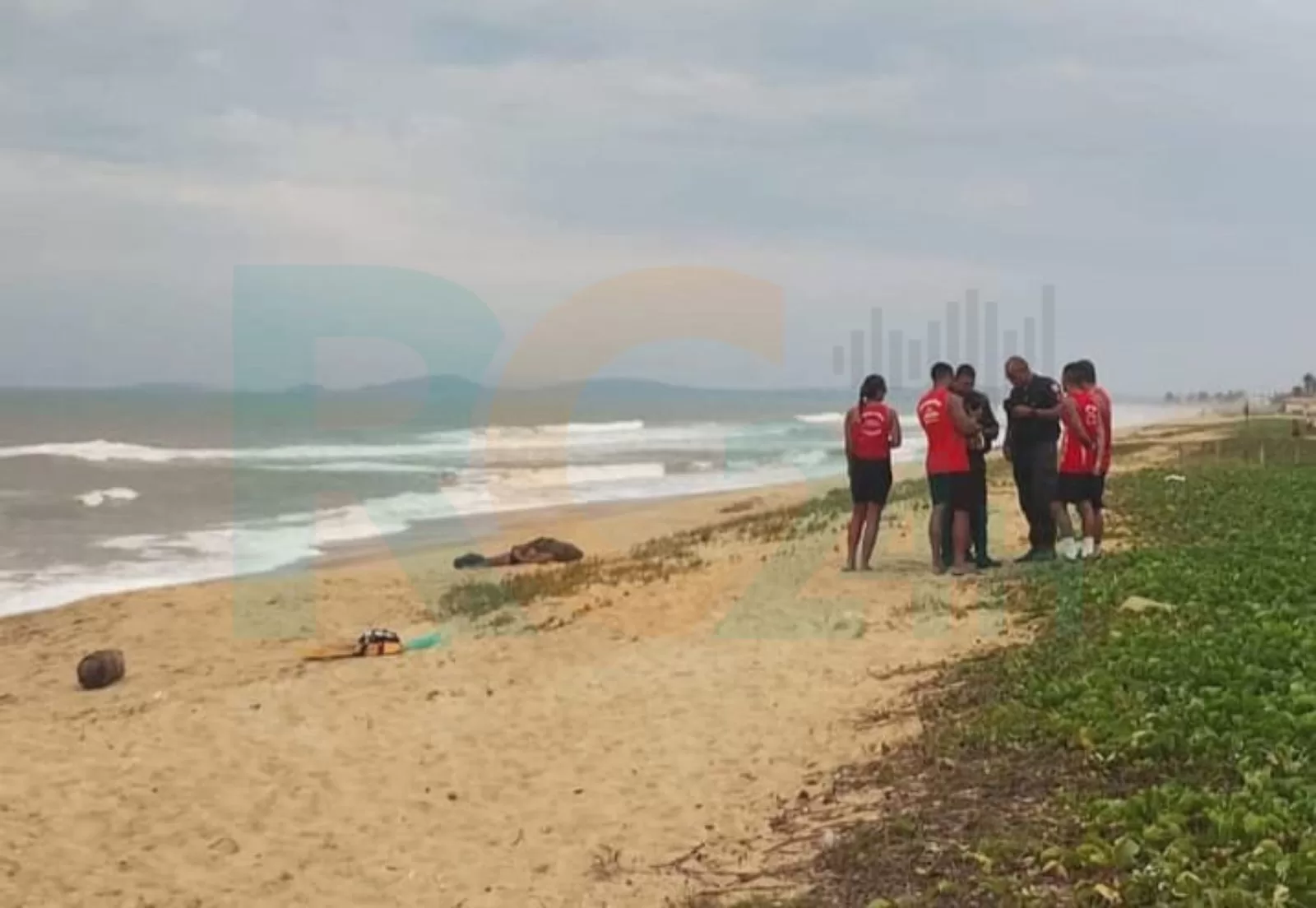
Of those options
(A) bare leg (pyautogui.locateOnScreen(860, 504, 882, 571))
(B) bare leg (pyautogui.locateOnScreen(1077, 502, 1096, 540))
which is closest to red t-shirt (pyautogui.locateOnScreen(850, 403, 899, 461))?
(A) bare leg (pyautogui.locateOnScreen(860, 504, 882, 571))

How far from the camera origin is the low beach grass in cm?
514

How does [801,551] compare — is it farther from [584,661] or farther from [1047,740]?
[1047,740]

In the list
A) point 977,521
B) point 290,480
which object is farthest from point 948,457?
point 290,480

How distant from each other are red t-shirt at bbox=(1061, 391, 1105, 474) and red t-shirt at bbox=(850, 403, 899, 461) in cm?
156

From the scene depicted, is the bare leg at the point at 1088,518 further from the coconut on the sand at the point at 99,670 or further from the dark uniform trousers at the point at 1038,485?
the coconut on the sand at the point at 99,670

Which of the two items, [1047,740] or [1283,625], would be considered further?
[1283,625]

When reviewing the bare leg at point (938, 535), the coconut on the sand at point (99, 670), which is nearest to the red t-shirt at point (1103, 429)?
the bare leg at point (938, 535)

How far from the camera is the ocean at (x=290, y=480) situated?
22.9 meters

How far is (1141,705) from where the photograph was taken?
697 cm

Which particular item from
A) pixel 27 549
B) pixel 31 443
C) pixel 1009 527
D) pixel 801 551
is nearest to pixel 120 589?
pixel 27 549

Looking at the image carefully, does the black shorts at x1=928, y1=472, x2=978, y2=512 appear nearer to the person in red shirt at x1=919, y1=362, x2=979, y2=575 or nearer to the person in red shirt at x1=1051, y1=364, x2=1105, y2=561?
the person in red shirt at x1=919, y1=362, x2=979, y2=575

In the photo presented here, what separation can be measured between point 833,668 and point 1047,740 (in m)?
2.91

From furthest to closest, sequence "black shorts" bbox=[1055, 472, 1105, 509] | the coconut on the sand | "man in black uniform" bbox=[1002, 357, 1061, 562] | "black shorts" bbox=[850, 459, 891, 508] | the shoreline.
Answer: the shoreline → "black shorts" bbox=[850, 459, 891, 508] → the coconut on the sand → "man in black uniform" bbox=[1002, 357, 1061, 562] → "black shorts" bbox=[1055, 472, 1105, 509]

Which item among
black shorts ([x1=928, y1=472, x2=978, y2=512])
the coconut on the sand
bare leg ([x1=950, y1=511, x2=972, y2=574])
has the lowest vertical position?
the coconut on the sand
